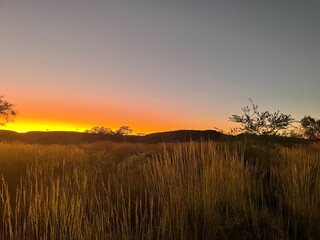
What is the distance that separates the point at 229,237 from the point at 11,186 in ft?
15.1

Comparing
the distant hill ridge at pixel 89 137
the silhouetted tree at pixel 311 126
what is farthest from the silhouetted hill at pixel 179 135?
the silhouetted tree at pixel 311 126

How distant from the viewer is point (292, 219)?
4500 mm

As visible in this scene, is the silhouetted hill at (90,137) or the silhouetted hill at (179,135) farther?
the silhouetted hill at (179,135)

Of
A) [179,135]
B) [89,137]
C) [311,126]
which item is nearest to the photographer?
[311,126]

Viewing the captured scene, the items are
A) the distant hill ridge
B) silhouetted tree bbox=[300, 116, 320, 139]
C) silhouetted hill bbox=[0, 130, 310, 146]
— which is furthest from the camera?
the distant hill ridge

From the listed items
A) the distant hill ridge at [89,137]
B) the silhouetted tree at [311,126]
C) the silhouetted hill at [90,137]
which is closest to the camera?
the silhouetted tree at [311,126]

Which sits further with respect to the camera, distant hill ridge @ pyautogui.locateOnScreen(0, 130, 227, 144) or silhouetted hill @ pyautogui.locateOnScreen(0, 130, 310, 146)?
distant hill ridge @ pyautogui.locateOnScreen(0, 130, 227, 144)

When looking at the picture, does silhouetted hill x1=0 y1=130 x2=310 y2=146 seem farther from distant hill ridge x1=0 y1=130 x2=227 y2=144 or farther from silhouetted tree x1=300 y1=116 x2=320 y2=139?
silhouetted tree x1=300 y1=116 x2=320 y2=139

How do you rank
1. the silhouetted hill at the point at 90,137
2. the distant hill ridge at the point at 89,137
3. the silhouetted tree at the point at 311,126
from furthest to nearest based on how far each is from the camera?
the distant hill ridge at the point at 89,137 < the silhouetted hill at the point at 90,137 < the silhouetted tree at the point at 311,126

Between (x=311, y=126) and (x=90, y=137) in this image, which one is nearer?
(x=311, y=126)

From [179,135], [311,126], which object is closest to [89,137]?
[179,135]

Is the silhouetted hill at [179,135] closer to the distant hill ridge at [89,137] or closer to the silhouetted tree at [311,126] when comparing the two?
the distant hill ridge at [89,137]

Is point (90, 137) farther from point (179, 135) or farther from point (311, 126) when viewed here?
point (311, 126)

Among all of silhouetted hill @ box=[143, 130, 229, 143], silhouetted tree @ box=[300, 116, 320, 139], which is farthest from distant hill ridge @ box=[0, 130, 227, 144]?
silhouetted tree @ box=[300, 116, 320, 139]
